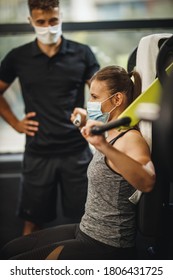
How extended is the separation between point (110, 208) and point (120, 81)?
42cm

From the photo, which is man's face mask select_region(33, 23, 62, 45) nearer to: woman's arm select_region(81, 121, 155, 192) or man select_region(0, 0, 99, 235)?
man select_region(0, 0, 99, 235)

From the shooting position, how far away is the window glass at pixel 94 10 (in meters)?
2.11

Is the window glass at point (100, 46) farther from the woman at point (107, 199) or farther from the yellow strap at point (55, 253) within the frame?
the yellow strap at point (55, 253)

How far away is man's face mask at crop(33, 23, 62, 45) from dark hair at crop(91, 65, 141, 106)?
54cm

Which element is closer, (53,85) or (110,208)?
(110,208)

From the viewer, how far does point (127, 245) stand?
4.71 ft

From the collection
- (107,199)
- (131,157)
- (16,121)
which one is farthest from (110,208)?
(16,121)

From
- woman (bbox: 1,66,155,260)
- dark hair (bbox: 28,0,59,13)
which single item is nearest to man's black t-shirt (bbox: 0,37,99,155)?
dark hair (bbox: 28,0,59,13)

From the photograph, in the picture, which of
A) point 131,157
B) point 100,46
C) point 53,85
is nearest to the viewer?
point 131,157

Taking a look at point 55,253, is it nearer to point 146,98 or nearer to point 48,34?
point 146,98

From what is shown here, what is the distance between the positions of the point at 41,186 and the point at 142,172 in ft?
2.85

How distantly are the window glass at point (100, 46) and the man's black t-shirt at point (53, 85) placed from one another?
24 cm

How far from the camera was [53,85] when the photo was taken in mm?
1958
